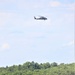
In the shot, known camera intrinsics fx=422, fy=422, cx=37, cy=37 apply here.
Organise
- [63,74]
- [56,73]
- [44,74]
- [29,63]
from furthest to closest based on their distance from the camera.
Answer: [29,63] → [44,74] → [56,73] → [63,74]

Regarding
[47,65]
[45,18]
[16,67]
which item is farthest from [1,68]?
[45,18]

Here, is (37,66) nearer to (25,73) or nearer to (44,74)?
(25,73)

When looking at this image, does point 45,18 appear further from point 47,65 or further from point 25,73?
point 47,65

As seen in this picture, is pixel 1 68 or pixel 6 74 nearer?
pixel 6 74

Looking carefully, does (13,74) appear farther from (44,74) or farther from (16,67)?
(16,67)

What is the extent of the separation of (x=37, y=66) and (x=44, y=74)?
84.5 feet

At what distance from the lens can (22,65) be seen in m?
85.2

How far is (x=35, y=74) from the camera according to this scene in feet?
216

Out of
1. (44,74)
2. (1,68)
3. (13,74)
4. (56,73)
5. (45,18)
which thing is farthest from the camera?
(1,68)

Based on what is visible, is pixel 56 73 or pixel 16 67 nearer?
pixel 56 73

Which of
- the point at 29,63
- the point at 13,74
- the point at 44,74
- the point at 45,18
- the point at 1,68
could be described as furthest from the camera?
the point at 29,63

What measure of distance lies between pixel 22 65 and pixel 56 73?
27.8 m

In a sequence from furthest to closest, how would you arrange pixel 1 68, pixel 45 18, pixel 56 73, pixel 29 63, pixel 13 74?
pixel 29 63 → pixel 1 68 → pixel 13 74 → pixel 56 73 → pixel 45 18

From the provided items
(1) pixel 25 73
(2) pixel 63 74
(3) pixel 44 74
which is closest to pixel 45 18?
(2) pixel 63 74
